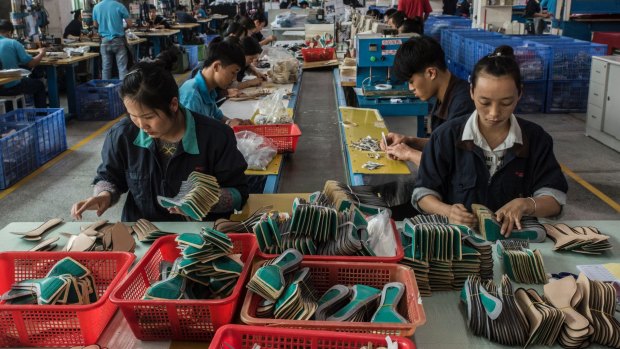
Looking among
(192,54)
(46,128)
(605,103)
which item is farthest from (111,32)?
(605,103)

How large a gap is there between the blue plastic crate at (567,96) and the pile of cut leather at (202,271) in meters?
6.57

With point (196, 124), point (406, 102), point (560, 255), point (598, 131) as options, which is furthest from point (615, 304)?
point (598, 131)

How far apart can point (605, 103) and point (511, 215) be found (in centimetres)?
448

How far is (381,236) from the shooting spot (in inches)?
64.1

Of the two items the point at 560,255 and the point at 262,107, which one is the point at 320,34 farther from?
the point at 560,255

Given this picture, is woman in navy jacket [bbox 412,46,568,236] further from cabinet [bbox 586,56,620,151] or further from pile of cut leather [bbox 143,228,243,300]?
cabinet [bbox 586,56,620,151]

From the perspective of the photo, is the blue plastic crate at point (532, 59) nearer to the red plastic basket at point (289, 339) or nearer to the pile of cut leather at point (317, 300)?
the pile of cut leather at point (317, 300)

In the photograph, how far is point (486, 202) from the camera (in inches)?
88.0

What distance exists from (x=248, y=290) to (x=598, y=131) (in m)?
5.49

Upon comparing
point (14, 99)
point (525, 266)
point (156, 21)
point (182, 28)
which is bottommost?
point (14, 99)

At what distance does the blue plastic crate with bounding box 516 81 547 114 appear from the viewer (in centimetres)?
709

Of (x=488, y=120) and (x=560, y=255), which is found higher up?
(x=488, y=120)

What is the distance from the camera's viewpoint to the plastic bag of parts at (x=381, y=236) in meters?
1.59

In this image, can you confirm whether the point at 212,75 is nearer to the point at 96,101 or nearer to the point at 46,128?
the point at 46,128
